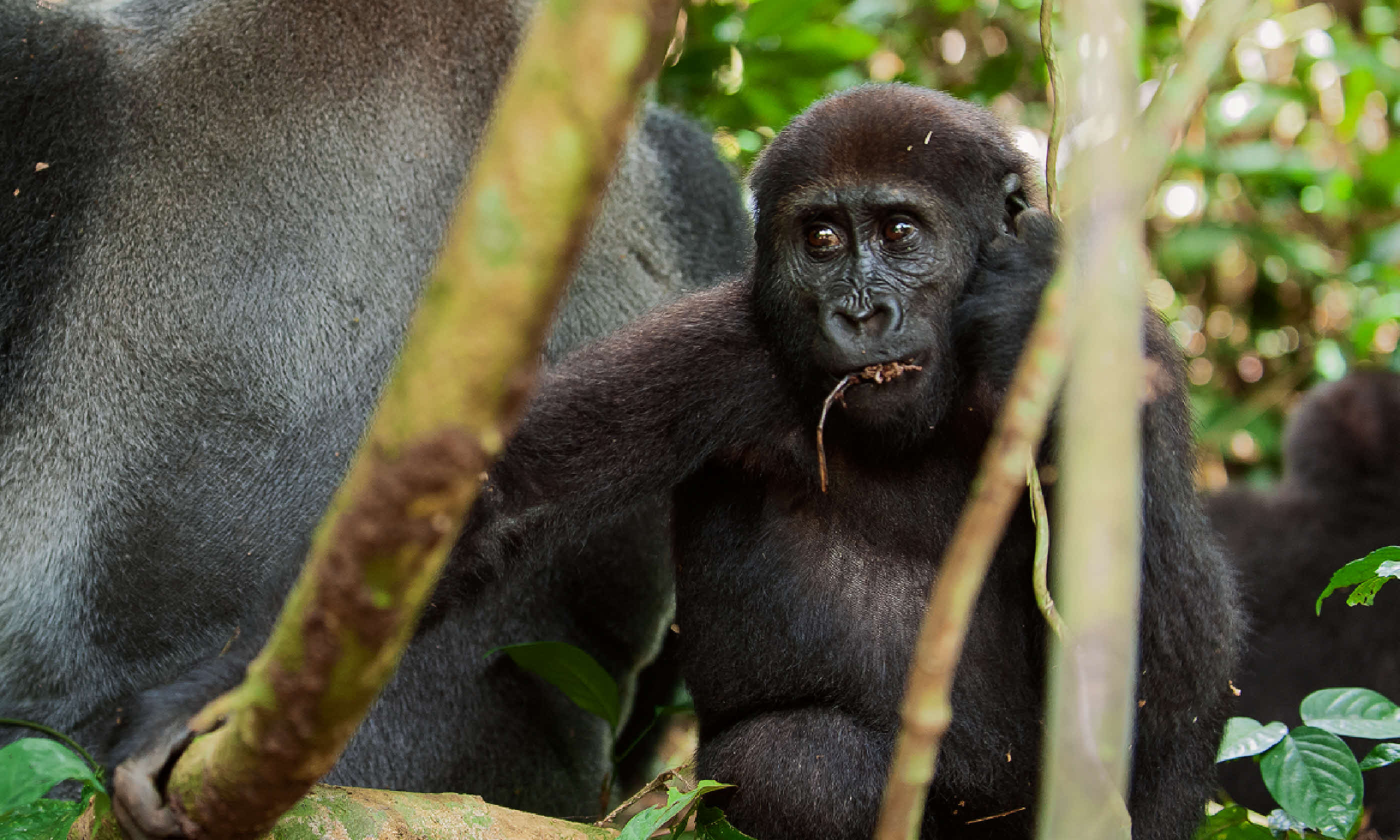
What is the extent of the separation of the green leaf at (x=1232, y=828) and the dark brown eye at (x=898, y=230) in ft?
3.05

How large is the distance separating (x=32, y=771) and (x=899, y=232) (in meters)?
1.11

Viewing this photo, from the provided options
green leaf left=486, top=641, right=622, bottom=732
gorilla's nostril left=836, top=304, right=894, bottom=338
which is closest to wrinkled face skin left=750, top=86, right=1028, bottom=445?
gorilla's nostril left=836, top=304, right=894, bottom=338

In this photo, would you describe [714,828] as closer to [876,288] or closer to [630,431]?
[630,431]

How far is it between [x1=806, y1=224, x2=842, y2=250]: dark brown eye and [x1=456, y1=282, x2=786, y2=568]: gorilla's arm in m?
0.18

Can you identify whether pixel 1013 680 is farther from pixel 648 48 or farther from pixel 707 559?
pixel 648 48

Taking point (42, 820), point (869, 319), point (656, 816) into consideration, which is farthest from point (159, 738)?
point (869, 319)

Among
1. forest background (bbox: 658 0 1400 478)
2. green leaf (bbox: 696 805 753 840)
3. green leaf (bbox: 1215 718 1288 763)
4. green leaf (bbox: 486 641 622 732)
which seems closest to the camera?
green leaf (bbox: 696 805 753 840)

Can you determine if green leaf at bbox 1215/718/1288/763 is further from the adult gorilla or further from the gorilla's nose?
the adult gorilla

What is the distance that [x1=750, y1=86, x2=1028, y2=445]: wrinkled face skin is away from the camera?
1571mm

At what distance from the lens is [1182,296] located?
5.20m

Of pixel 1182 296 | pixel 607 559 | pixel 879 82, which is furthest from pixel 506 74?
pixel 1182 296

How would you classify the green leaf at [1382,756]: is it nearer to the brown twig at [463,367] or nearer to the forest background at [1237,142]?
the brown twig at [463,367]

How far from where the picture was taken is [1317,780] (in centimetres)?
175

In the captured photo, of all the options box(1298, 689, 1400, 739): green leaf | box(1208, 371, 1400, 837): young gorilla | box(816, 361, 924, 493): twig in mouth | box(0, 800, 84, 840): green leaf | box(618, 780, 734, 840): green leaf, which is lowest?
box(1208, 371, 1400, 837): young gorilla
